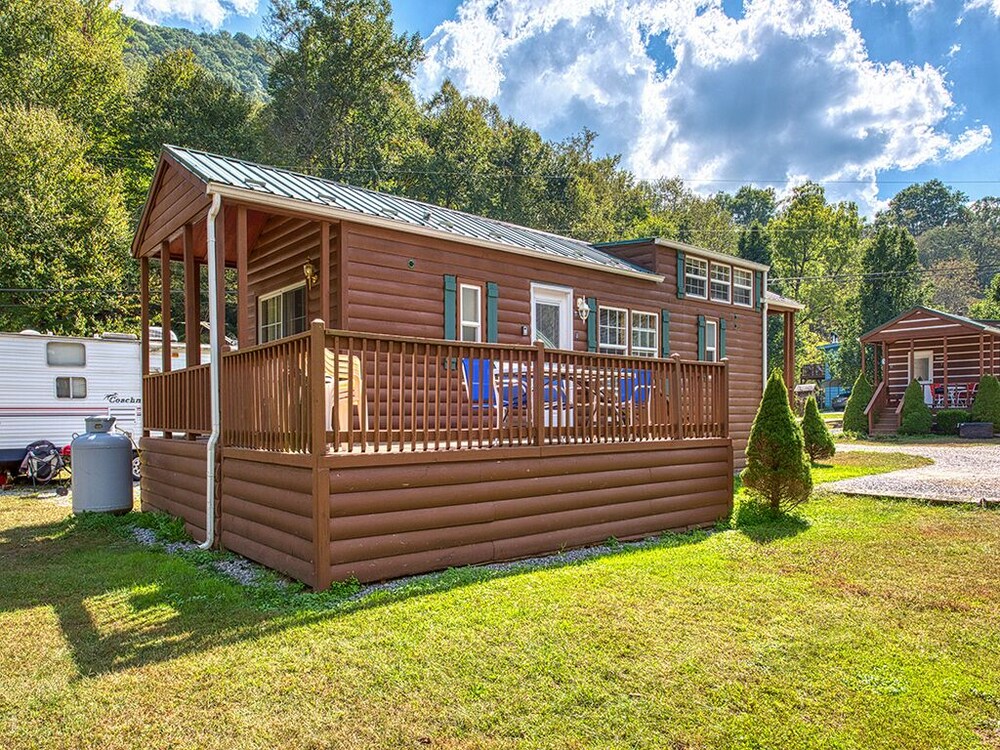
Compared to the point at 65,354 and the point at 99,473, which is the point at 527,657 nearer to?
the point at 99,473

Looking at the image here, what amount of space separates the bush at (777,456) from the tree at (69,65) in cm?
2016

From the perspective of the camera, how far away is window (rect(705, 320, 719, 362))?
13.0 m

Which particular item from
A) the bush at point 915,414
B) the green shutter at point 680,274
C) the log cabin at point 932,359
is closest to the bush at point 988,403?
the bush at point 915,414

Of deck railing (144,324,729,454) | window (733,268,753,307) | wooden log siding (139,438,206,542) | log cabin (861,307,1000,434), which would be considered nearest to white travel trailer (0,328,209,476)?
wooden log siding (139,438,206,542)

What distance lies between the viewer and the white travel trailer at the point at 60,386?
431 inches

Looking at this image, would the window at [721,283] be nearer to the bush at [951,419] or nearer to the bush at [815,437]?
the bush at [815,437]

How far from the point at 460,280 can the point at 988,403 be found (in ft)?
58.9

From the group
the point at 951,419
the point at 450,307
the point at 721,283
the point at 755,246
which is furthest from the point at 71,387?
the point at 755,246

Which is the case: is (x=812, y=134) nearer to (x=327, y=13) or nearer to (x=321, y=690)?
(x=327, y=13)

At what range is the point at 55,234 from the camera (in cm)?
1662

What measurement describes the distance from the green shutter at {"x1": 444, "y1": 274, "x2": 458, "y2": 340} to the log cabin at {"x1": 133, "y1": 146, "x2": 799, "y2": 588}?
1.1 inches

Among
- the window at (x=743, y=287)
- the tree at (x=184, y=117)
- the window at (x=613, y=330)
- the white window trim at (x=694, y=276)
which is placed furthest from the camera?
the tree at (x=184, y=117)

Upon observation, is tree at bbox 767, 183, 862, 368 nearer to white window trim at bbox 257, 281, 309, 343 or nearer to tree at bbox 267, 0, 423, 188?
tree at bbox 267, 0, 423, 188

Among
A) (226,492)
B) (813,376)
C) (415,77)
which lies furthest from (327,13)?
(813,376)
